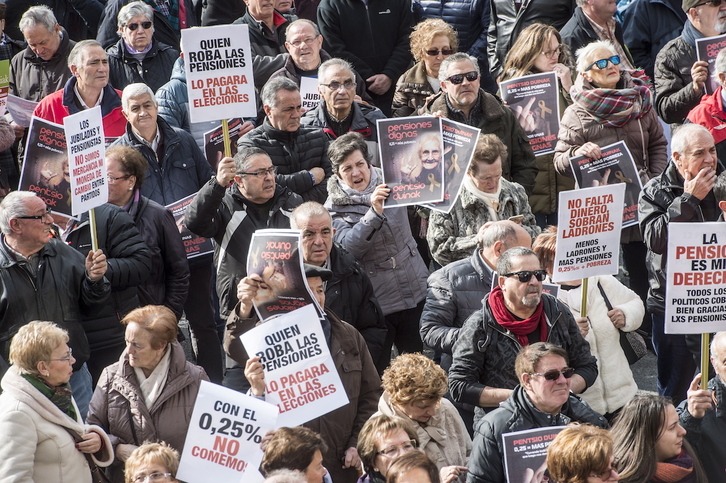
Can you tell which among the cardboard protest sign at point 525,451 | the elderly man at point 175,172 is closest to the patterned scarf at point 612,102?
the elderly man at point 175,172

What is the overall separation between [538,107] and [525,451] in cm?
408

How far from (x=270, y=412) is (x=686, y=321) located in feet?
8.57

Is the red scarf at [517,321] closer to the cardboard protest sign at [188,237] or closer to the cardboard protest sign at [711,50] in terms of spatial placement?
the cardboard protest sign at [188,237]

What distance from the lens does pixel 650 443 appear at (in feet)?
20.2

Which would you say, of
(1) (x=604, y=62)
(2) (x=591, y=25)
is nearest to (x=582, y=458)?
(1) (x=604, y=62)

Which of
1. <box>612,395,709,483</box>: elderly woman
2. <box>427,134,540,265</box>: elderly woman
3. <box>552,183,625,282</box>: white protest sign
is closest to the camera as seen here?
<box>612,395,709,483</box>: elderly woman

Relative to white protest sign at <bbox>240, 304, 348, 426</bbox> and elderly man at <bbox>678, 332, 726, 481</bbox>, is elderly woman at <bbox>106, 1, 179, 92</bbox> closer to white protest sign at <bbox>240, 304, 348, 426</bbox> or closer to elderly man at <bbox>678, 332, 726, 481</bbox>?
white protest sign at <bbox>240, 304, 348, 426</bbox>

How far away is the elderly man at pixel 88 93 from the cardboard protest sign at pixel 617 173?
144 inches

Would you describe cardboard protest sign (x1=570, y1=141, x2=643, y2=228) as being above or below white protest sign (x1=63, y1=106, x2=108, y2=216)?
below

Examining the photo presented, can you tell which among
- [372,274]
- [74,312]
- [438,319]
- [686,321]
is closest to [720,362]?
[686,321]

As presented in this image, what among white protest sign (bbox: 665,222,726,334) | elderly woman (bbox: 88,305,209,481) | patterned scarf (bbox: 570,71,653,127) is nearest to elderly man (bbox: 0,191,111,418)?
elderly woman (bbox: 88,305,209,481)

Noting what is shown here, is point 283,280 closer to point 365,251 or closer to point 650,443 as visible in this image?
point 365,251

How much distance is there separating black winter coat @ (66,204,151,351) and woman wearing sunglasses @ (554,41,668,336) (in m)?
3.28

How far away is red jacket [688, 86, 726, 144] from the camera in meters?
8.49
